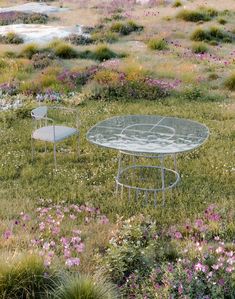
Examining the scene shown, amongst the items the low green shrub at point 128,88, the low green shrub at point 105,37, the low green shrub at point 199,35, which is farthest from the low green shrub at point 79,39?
the low green shrub at point 128,88

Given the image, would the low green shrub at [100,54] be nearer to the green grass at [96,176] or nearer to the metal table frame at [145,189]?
the green grass at [96,176]

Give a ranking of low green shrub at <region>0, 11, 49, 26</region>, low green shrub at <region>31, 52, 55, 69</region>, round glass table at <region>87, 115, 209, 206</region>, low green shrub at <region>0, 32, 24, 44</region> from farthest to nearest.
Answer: low green shrub at <region>0, 11, 49, 26</region> → low green shrub at <region>0, 32, 24, 44</region> → low green shrub at <region>31, 52, 55, 69</region> → round glass table at <region>87, 115, 209, 206</region>

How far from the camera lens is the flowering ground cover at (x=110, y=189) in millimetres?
5680

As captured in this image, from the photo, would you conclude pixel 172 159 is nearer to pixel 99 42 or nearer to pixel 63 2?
pixel 99 42

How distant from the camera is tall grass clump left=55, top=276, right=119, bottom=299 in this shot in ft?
17.1

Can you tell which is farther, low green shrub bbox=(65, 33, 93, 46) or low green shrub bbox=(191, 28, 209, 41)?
low green shrub bbox=(191, 28, 209, 41)

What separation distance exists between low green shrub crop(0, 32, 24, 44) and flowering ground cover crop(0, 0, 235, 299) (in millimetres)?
916

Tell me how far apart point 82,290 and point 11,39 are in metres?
16.2

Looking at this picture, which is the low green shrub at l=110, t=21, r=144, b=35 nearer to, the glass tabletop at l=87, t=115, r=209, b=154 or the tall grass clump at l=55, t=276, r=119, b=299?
the glass tabletop at l=87, t=115, r=209, b=154

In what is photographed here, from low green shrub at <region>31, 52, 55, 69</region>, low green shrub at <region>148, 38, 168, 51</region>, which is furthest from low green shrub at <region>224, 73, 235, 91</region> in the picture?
low green shrub at <region>31, 52, 55, 69</region>

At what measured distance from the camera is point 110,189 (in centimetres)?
867

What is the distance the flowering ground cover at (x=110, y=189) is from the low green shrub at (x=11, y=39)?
92 cm

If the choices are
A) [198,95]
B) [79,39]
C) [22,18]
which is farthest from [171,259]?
[22,18]

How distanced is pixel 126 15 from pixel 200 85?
11.3 metres
